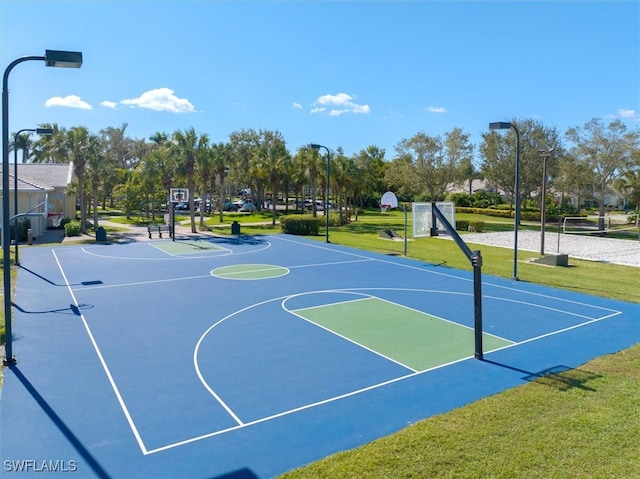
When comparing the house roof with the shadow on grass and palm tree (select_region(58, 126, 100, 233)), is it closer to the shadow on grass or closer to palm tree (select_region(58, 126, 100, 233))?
palm tree (select_region(58, 126, 100, 233))

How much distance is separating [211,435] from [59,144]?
31.4 meters

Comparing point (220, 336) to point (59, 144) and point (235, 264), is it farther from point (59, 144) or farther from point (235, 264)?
point (59, 144)

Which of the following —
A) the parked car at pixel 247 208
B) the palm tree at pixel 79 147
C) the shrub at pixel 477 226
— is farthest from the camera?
the parked car at pixel 247 208

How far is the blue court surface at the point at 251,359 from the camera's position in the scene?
7.05 m

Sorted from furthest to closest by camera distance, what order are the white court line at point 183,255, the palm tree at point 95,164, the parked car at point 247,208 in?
the parked car at point 247,208 < the palm tree at point 95,164 < the white court line at point 183,255

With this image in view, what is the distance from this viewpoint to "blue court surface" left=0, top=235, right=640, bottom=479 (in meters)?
7.05

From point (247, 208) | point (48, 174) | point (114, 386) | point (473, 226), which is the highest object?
point (48, 174)

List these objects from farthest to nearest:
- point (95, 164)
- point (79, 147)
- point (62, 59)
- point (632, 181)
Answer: point (632, 181), point (95, 164), point (79, 147), point (62, 59)

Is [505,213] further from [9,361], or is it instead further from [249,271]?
[9,361]

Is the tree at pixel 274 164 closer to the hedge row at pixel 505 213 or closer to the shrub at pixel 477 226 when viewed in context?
the shrub at pixel 477 226

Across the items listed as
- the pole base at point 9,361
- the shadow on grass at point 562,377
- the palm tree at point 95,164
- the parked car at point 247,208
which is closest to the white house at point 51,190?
the palm tree at point 95,164

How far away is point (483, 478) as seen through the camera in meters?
6.12

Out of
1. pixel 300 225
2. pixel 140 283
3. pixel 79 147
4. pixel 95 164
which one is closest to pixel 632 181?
pixel 300 225

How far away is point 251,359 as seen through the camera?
1044cm
